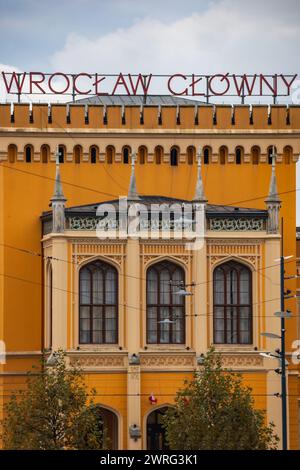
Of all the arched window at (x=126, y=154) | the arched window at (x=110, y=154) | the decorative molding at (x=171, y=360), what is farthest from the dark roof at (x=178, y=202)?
the decorative molding at (x=171, y=360)

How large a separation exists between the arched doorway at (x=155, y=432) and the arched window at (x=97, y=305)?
4.27 metres

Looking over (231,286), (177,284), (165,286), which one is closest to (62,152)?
(165,286)

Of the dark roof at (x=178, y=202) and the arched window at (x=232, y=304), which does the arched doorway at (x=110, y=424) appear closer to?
the arched window at (x=232, y=304)

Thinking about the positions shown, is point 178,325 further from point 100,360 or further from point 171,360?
point 100,360

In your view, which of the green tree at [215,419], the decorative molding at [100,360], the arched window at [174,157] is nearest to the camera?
the green tree at [215,419]

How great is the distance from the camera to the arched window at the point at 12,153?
110 meters

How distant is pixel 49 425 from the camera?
91.7 metres

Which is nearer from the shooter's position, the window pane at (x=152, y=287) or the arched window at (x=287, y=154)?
the window pane at (x=152, y=287)

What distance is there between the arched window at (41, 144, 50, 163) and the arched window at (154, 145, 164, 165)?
5456 mm

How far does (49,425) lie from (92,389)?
696 cm

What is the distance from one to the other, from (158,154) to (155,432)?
48.3 feet

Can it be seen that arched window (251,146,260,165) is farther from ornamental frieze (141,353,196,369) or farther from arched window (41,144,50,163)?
ornamental frieze (141,353,196,369)

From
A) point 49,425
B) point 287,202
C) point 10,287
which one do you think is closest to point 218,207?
point 287,202

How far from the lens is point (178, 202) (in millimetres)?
108750
